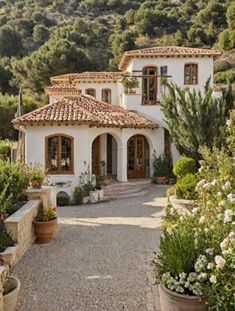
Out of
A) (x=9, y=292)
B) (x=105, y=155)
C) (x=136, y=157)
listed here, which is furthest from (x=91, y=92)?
(x=9, y=292)

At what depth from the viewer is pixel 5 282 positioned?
5.99 m

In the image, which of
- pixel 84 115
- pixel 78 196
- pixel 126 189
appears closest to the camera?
pixel 78 196

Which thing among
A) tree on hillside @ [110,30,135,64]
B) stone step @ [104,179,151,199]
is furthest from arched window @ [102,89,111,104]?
tree on hillside @ [110,30,135,64]

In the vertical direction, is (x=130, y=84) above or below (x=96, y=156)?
above

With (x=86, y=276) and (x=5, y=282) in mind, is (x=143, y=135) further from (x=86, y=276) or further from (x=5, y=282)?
(x=5, y=282)

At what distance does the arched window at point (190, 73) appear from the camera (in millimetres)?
24234

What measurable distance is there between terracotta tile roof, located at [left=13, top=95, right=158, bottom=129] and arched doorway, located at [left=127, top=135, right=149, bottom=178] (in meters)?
1.33

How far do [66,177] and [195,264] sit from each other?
13.0 m

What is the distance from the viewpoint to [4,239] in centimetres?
794

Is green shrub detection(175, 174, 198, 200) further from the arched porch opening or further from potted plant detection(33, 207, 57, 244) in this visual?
the arched porch opening

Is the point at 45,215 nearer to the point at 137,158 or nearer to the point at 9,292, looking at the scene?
the point at 9,292

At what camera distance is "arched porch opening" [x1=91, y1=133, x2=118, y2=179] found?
21453 millimetres

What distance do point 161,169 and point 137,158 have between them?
5.68 ft

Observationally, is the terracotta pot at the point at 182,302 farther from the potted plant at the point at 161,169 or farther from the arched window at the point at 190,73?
the arched window at the point at 190,73
